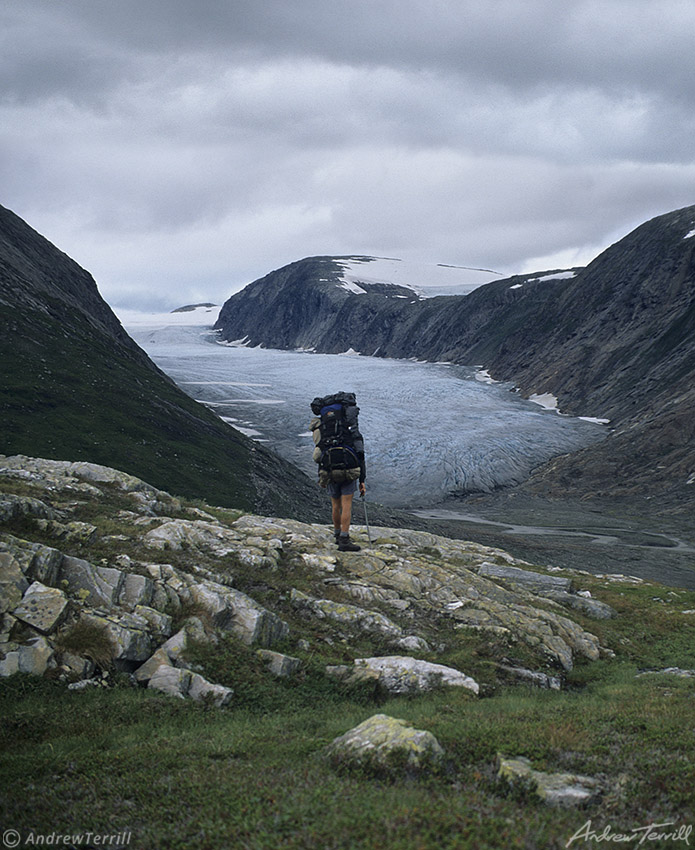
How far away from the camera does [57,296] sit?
263 feet

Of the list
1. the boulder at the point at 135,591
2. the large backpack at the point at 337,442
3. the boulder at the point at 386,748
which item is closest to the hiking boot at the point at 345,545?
the large backpack at the point at 337,442

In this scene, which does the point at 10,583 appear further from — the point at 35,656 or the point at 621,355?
the point at 621,355

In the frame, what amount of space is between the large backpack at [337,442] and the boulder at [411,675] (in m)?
6.21

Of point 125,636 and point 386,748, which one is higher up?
point 125,636

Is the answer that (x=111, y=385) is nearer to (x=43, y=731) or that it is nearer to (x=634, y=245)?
(x=43, y=731)

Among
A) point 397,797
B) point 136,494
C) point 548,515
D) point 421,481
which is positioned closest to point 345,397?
point 136,494

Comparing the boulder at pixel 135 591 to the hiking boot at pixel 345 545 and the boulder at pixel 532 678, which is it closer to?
the hiking boot at pixel 345 545

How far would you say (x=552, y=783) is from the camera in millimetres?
6008

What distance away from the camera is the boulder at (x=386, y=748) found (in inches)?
251

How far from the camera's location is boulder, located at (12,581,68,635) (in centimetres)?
879

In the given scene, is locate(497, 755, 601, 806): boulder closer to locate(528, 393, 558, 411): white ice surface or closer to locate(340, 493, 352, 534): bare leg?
locate(340, 493, 352, 534): bare leg

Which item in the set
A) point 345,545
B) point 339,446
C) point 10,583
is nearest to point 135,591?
point 10,583

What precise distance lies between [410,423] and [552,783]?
94.4m

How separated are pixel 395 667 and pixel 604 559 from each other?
39078 mm
